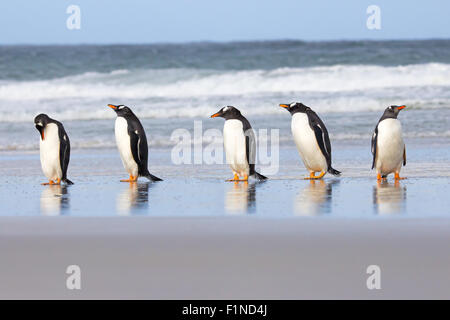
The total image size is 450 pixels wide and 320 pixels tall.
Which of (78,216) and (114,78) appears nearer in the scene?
(78,216)

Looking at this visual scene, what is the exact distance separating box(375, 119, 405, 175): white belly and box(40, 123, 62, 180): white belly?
333 centimetres

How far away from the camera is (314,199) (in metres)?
7.25

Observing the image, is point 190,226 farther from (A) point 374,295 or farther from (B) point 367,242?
(A) point 374,295

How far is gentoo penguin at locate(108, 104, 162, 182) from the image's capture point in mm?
8836

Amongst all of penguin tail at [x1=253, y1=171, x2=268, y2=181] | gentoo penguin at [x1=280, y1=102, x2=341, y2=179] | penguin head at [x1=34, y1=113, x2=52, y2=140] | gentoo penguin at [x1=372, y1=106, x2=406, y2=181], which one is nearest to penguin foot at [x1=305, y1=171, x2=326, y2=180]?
gentoo penguin at [x1=280, y1=102, x2=341, y2=179]

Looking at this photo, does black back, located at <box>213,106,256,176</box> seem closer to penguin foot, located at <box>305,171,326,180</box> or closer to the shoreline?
penguin foot, located at <box>305,171,326,180</box>

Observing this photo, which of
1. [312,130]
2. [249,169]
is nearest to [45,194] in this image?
[249,169]

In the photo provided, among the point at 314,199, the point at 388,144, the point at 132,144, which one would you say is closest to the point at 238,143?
the point at 132,144

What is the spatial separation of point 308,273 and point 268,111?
13383 millimetres

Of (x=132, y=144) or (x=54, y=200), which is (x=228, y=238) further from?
(x=132, y=144)

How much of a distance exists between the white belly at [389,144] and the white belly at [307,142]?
0.63 meters

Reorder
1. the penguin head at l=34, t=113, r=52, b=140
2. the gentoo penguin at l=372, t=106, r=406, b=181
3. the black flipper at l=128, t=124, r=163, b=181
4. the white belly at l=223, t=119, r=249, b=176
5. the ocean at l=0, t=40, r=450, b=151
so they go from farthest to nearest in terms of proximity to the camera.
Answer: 1. the ocean at l=0, t=40, r=450, b=151
2. the black flipper at l=128, t=124, r=163, b=181
3. the white belly at l=223, t=119, r=249, b=176
4. the penguin head at l=34, t=113, r=52, b=140
5. the gentoo penguin at l=372, t=106, r=406, b=181

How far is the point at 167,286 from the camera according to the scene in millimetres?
4703

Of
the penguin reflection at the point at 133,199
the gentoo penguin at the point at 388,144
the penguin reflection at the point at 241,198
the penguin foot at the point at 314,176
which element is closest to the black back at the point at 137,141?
the penguin reflection at the point at 133,199
